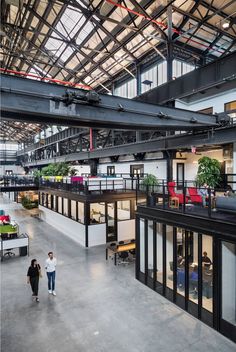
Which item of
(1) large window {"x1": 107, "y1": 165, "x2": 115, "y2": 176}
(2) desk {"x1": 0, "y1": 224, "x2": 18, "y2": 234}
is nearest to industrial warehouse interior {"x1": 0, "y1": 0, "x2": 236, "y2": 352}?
(2) desk {"x1": 0, "y1": 224, "x2": 18, "y2": 234}

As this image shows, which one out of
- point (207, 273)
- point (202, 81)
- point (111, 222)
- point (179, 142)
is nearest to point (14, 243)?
point (111, 222)

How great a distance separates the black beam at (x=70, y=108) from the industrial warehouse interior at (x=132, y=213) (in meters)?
0.03

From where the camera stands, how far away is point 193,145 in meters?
12.4

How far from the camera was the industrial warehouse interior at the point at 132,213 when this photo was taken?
596cm

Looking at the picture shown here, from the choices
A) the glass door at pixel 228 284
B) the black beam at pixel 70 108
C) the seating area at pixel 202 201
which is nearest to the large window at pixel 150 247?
the seating area at pixel 202 201

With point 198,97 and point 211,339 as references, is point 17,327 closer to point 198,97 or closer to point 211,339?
point 211,339

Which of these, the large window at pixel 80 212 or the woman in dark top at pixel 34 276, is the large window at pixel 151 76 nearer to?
the large window at pixel 80 212

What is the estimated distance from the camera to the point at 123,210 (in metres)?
14.9

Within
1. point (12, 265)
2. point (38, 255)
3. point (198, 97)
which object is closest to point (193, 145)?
point (198, 97)

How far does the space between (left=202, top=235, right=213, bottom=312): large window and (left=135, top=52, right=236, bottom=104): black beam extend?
7999mm

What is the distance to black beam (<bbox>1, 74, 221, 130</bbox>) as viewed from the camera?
18.2 ft

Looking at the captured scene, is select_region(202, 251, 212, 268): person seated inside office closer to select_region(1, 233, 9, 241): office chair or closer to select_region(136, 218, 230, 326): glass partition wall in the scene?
select_region(136, 218, 230, 326): glass partition wall

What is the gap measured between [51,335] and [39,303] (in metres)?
1.76

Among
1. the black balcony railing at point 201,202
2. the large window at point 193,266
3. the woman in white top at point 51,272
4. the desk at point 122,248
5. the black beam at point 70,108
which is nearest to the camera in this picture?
the black beam at point 70,108
